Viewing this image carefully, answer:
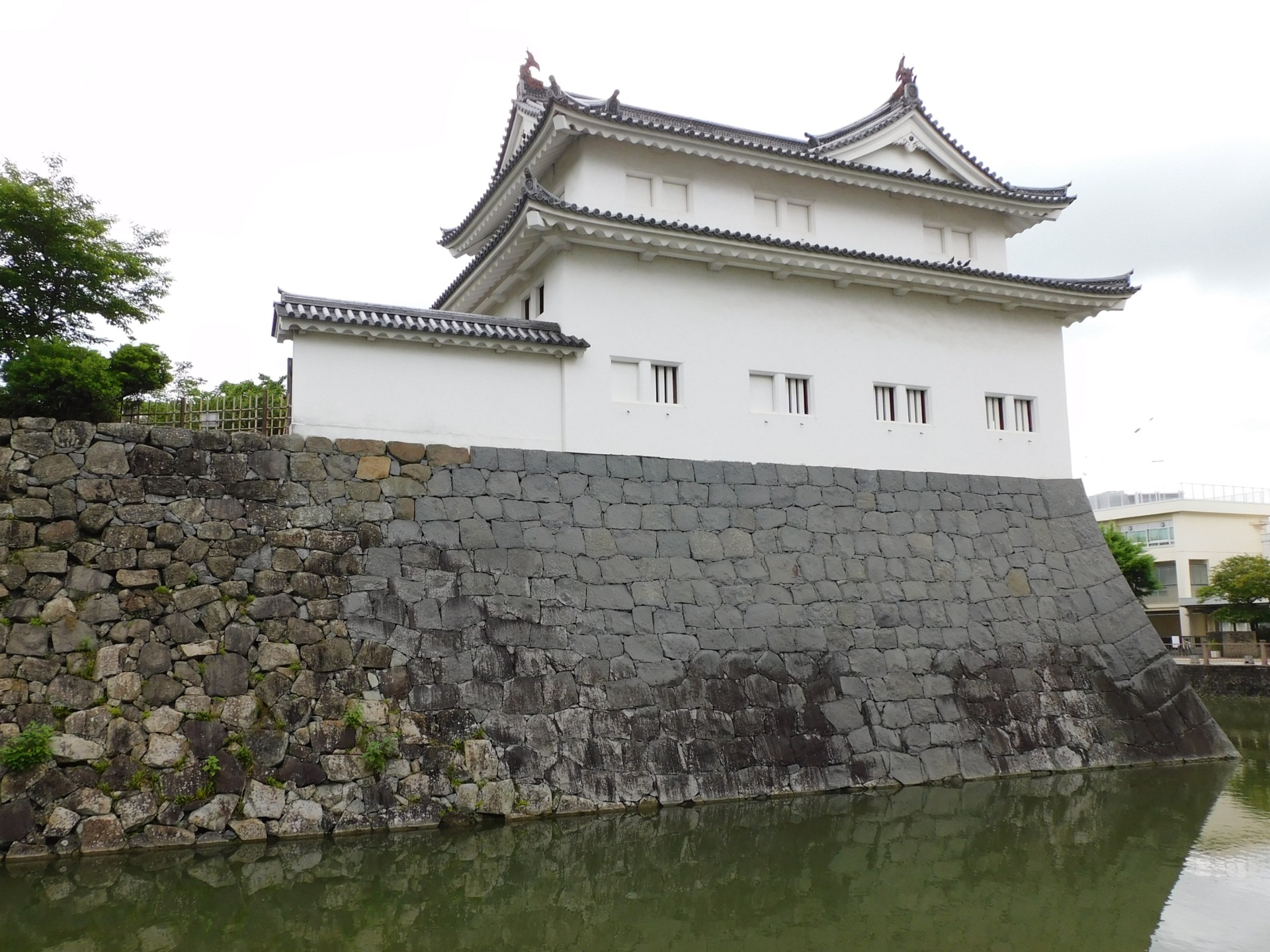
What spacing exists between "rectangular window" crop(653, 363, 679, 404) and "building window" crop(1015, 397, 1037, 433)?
15.7ft

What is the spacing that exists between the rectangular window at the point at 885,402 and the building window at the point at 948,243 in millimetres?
2317

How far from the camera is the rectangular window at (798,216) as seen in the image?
11443mm

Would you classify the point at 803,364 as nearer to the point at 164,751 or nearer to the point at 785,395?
the point at 785,395

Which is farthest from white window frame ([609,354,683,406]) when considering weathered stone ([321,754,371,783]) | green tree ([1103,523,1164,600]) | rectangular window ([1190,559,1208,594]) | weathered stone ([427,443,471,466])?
rectangular window ([1190,559,1208,594])

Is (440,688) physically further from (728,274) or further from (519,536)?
(728,274)

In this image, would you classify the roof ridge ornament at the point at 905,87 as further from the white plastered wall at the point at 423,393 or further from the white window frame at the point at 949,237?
the white plastered wall at the point at 423,393

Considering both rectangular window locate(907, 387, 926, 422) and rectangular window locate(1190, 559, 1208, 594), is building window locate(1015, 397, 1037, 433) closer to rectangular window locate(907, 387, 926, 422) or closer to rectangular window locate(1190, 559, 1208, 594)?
rectangular window locate(907, 387, 926, 422)

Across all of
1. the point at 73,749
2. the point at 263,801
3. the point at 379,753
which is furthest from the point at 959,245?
the point at 73,749

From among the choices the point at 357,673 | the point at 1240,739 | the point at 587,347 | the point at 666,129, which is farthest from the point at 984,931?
the point at 1240,739

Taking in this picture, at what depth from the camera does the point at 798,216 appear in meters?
11.5

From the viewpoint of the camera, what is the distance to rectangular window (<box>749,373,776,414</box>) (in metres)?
10.2

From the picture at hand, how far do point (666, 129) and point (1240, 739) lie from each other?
11.3m

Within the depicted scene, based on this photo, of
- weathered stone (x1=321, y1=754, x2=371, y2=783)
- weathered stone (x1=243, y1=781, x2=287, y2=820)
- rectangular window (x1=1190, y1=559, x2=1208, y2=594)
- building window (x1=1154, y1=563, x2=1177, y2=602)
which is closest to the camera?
weathered stone (x1=243, y1=781, x2=287, y2=820)

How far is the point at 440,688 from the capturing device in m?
7.73
